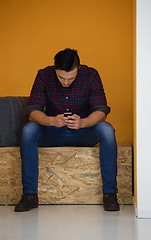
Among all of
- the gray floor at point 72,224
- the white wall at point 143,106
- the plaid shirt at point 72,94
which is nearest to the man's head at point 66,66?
the plaid shirt at point 72,94

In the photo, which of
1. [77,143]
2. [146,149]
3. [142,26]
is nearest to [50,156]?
[77,143]

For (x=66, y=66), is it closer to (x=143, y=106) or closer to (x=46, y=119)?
(x=46, y=119)

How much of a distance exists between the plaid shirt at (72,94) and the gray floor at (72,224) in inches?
26.2

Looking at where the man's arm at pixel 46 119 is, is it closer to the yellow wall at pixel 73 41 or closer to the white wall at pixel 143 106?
the white wall at pixel 143 106

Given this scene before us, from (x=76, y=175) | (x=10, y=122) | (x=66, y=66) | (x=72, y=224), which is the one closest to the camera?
(x=72, y=224)

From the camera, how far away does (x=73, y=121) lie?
323cm

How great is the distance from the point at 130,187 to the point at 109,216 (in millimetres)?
430

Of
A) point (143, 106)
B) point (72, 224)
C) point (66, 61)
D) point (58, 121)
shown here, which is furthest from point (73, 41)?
point (72, 224)

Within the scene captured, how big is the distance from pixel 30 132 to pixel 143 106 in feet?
2.53

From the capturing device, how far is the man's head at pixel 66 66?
126 inches

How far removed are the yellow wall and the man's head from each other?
111cm

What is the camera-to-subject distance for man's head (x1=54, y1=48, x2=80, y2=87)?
10.5 ft

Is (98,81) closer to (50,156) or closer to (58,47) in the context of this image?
(50,156)

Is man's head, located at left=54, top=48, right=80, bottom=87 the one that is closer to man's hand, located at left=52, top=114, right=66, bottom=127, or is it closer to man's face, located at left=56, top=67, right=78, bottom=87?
man's face, located at left=56, top=67, right=78, bottom=87
